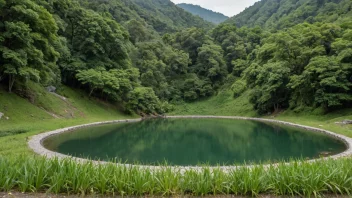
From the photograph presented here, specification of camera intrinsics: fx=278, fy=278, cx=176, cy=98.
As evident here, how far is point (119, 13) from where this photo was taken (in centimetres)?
7375

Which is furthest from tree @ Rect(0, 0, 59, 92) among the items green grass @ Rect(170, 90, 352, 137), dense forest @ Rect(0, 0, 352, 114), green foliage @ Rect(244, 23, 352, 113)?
green grass @ Rect(170, 90, 352, 137)

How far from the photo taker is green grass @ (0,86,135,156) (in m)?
14.1

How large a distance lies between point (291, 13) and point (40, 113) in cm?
8882

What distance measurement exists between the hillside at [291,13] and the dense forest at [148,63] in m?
2.76

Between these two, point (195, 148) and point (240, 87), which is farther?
point (240, 87)

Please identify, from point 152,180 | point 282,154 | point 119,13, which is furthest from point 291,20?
point 152,180

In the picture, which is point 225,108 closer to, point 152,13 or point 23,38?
point 23,38

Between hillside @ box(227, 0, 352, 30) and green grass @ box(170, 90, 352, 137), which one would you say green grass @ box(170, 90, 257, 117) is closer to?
green grass @ box(170, 90, 352, 137)

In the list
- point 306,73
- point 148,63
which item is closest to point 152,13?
point 148,63

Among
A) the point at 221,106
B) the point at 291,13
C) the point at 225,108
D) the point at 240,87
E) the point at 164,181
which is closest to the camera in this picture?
the point at 164,181

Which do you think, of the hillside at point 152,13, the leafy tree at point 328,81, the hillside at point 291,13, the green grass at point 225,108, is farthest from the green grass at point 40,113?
the hillside at point 291,13

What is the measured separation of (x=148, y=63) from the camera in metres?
48.4

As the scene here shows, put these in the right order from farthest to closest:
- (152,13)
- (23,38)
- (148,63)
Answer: (152,13) < (148,63) < (23,38)

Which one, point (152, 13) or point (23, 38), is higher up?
point (152, 13)
